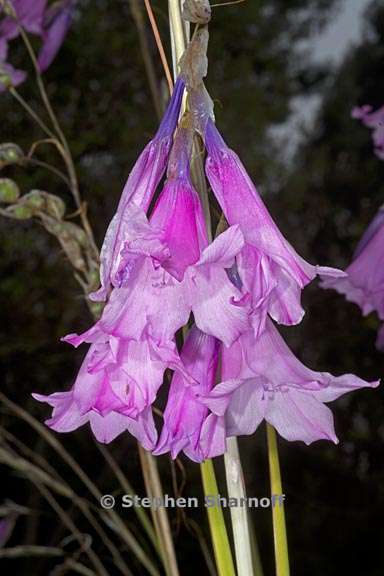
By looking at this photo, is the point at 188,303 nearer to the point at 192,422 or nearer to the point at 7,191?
the point at 192,422

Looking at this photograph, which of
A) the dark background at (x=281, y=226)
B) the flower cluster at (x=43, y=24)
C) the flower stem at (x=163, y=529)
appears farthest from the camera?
the dark background at (x=281, y=226)

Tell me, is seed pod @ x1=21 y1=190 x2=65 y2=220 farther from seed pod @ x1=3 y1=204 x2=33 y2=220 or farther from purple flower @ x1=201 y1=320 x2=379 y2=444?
purple flower @ x1=201 y1=320 x2=379 y2=444

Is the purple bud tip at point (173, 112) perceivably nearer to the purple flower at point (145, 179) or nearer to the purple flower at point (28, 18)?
the purple flower at point (145, 179)

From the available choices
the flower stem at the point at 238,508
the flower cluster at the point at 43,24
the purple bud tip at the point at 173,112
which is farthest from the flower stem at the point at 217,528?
the flower cluster at the point at 43,24

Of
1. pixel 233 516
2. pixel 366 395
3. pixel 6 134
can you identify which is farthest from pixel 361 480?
pixel 233 516

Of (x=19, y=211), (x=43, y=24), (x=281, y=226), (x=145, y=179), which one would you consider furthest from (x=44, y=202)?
(x=281, y=226)
